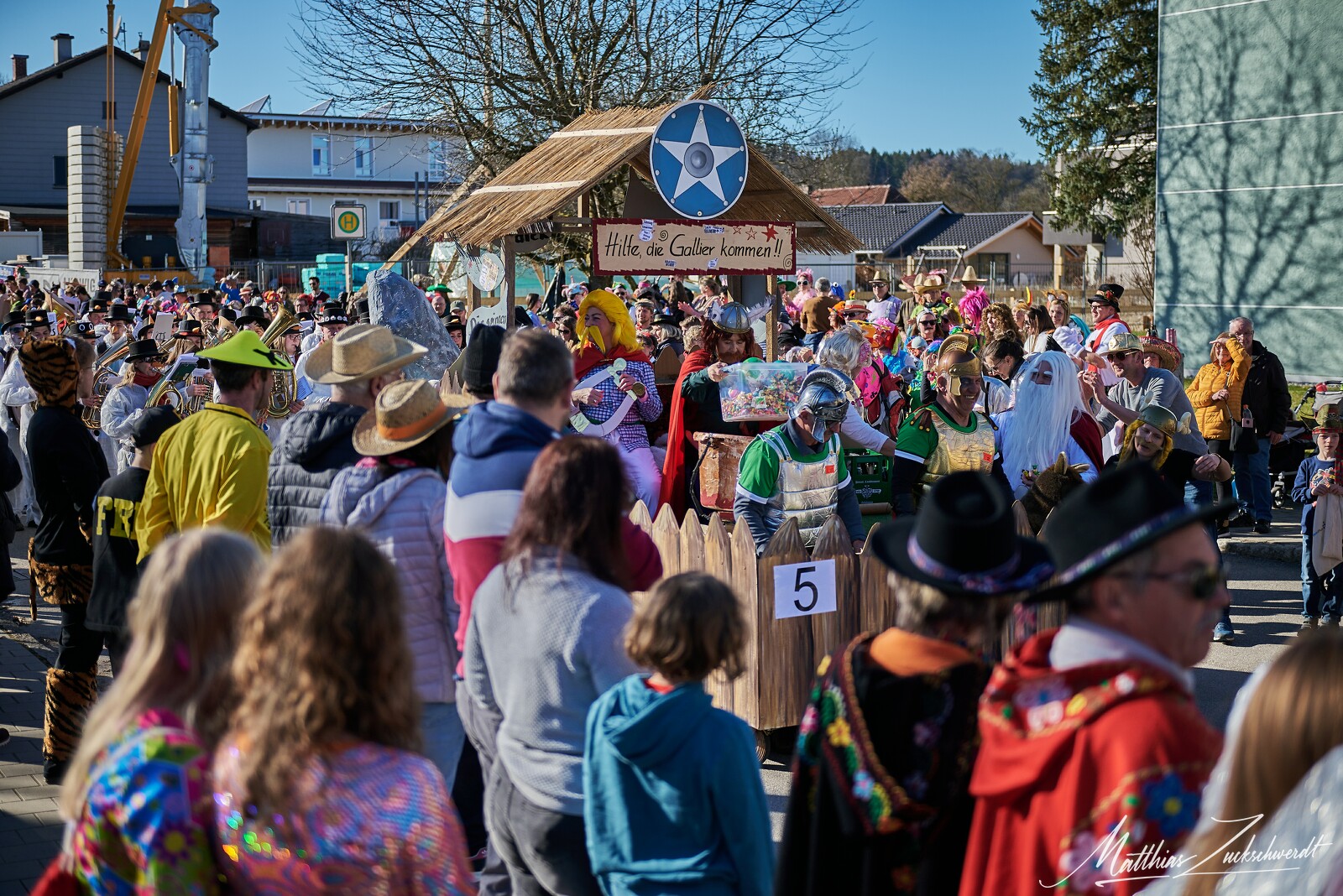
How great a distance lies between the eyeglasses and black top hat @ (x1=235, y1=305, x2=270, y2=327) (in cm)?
1008

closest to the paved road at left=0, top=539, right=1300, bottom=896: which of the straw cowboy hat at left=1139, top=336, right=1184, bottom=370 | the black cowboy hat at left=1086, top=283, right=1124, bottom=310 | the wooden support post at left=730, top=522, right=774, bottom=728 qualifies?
the wooden support post at left=730, top=522, right=774, bottom=728

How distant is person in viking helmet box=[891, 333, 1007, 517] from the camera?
6.69 metres

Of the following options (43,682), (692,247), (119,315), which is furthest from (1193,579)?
(119,315)

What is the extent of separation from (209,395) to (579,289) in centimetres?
750

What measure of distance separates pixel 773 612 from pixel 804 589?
18 centimetres

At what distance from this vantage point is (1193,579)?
7.30 feet

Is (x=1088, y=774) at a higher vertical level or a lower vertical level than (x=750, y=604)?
higher

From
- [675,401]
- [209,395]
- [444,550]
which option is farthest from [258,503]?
[209,395]

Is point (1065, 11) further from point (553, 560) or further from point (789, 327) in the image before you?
point (553, 560)

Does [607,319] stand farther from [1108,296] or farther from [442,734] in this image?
[1108,296]

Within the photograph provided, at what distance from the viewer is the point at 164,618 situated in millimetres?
2264

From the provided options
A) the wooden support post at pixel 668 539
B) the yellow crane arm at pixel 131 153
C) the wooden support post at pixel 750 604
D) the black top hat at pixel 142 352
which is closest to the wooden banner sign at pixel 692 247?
the wooden support post at pixel 668 539

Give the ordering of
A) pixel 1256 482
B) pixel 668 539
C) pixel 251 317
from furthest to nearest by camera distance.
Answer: pixel 251 317, pixel 1256 482, pixel 668 539

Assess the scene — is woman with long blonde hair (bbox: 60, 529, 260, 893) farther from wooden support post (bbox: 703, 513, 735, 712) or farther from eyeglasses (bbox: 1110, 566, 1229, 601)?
wooden support post (bbox: 703, 513, 735, 712)
